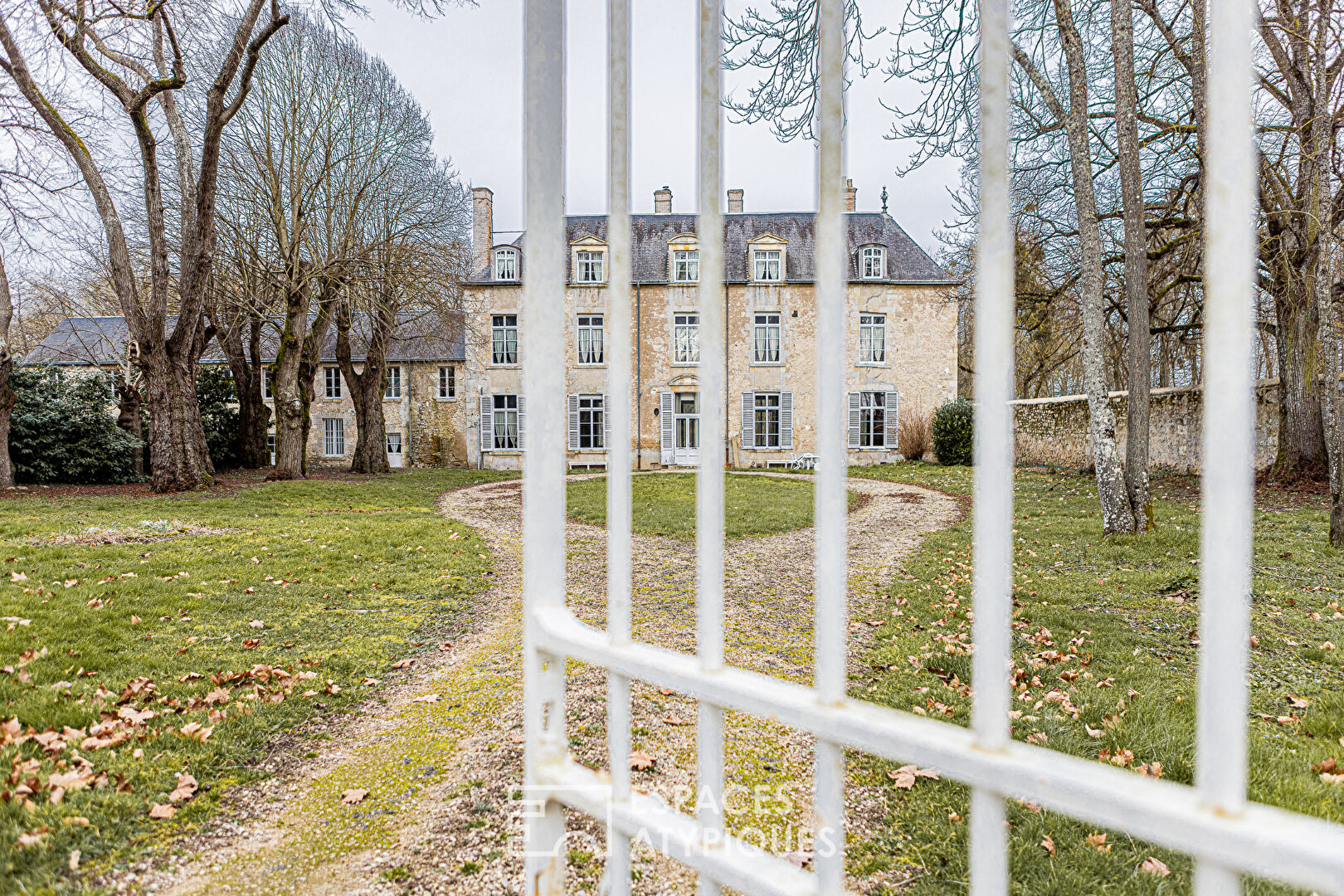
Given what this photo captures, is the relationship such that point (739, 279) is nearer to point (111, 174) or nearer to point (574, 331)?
point (574, 331)

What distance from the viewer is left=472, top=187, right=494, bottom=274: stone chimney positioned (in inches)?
925

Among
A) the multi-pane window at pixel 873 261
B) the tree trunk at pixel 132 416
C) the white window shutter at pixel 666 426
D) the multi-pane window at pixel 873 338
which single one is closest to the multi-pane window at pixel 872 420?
the multi-pane window at pixel 873 338

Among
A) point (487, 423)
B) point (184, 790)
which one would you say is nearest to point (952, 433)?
point (487, 423)

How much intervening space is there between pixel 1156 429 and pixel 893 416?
27.7 ft

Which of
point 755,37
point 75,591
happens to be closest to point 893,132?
point 755,37

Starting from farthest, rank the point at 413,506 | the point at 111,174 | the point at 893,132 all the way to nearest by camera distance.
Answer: the point at 111,174 → the point at 413,506 → the point at 893,132

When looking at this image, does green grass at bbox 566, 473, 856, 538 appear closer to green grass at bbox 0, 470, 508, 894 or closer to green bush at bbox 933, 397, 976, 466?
green grass at bbox 0, 470, 508, 894

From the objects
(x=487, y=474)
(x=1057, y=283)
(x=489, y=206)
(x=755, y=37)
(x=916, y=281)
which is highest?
(x=489, y=206)

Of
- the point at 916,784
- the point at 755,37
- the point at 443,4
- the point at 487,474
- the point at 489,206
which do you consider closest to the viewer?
the point at 916,784

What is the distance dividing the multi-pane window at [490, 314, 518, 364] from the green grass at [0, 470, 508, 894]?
14743 mm

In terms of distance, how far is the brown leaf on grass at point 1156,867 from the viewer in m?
1.83

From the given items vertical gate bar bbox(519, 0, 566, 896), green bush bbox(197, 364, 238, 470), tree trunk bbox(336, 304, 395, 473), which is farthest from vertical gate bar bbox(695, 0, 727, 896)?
green bush bbox(197, 364, 238, 470)

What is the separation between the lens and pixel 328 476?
56.5 ft

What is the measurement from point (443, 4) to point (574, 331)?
14.3m
